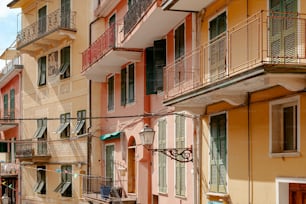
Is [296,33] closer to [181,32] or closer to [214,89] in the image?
[214,89]

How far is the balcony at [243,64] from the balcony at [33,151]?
14.6 meters

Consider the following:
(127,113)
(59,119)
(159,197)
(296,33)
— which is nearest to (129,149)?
(127,113)

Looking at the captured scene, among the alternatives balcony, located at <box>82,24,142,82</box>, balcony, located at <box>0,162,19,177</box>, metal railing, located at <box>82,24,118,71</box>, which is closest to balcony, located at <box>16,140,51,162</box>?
balcony, located at <box>0,162,19,177</box>

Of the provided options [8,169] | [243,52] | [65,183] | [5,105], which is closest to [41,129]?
[65,183]

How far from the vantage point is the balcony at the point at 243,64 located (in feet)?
35.0

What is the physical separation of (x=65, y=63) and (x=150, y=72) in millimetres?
9159

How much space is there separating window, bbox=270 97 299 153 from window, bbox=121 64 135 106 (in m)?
9.96

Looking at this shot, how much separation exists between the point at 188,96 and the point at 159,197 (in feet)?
19.4

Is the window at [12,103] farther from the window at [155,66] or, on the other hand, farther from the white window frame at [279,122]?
the white window frame at [279,122]

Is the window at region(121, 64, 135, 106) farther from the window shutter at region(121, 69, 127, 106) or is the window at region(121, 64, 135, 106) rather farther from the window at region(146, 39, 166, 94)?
the window at region(146, 39, 166, 94)

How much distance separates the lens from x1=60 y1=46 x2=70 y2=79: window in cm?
2814

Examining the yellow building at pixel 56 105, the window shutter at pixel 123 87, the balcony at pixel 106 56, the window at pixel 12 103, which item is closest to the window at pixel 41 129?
the yellow building at pixel 56 105

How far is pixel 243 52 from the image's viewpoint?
1292cm

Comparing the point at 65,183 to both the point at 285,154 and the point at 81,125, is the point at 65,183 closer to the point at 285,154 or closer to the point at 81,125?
the point at 81,125
